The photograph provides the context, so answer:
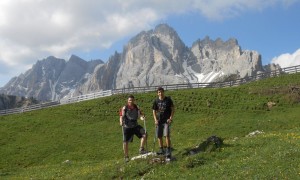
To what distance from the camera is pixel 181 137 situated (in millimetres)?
43719

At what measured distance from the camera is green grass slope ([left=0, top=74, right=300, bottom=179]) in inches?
723

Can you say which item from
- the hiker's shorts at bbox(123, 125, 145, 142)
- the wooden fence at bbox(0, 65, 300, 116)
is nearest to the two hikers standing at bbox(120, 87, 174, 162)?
the hiker's shorts at bbox(123, 125, 145, 142)

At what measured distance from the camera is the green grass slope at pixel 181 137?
18359 mm

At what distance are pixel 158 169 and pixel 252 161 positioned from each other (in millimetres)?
4390

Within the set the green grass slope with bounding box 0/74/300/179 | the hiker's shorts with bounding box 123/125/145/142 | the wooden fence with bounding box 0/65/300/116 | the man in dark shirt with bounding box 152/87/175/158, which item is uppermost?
the wooden fence with bounding box 0/65/300/116

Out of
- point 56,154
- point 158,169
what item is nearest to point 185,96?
point 56,154

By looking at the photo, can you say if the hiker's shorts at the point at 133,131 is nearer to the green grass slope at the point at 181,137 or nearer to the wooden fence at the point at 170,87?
the green grass slope at the point at 181,137

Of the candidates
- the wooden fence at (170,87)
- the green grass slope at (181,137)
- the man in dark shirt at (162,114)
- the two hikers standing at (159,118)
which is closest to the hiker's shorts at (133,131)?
the two hikers standing at (159,118)

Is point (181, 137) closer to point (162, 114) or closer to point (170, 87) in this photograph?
point (162, 114)

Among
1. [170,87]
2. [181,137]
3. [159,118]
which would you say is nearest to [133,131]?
[159,118]

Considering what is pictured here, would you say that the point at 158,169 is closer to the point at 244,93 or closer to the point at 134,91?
the point at 244,93

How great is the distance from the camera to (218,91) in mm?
65625

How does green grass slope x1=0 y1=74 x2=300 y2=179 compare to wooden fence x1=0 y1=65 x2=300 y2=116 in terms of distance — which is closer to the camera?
green grass slope x1=0 y1=74 x2=300 y2=179

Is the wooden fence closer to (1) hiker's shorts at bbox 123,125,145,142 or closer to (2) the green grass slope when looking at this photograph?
(2) the green grass slope
